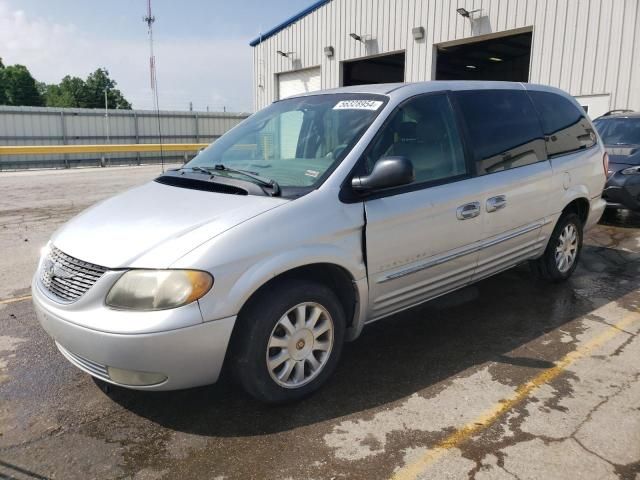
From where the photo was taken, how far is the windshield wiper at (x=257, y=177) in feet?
9.82

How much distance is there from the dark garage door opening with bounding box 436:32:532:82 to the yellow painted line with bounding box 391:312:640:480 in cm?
1580

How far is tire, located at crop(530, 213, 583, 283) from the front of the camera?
484cm

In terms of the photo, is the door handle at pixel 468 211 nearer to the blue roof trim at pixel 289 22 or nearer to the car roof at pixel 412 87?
the car roof at pixel 412 87

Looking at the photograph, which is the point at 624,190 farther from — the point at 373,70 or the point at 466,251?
the point at 373,70

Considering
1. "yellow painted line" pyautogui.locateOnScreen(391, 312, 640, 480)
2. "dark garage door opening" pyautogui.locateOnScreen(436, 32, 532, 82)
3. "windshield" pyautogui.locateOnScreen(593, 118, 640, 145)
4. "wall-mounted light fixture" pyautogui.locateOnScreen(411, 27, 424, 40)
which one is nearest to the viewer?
"yellow painted line" pyautogui.locateOnScreen(391, 312, 640, 480)

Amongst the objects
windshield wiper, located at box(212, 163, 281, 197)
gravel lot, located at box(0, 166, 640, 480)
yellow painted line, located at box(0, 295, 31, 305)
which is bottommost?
gravel lot, located at box(0, 166, 640, 480)

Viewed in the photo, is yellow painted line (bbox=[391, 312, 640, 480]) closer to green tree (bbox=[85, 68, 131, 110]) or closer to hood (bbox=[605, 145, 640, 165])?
hood (bbox=[605, 145, 640, 165])

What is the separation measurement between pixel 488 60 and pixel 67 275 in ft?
81.1

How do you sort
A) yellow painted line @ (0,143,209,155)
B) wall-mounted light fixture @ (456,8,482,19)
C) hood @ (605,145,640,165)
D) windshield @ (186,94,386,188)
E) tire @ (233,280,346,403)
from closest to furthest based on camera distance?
tire @ (233,280,346,403) < windshield @ (186,94,386,188) < hood @ (605,145,640,165) < wall-mounted light fixture @ (456,8,482,19) < yellow painted line @ (0,143,209,155)

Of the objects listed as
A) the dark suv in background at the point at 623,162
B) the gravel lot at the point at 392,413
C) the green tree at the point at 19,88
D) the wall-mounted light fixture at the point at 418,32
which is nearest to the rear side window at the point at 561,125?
the gravel lot at the point at 392,413

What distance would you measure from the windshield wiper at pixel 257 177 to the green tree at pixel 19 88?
2984 inches

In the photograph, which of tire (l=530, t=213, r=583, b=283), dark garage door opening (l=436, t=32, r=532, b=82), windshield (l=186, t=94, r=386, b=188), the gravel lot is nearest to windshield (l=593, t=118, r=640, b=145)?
tire (l=530, t=213, r=583, b=283)

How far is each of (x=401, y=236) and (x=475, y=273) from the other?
0.96 m

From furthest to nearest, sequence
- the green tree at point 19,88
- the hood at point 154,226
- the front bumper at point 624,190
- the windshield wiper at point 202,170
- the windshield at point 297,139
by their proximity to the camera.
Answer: the green tree at point 19,88
the front bumper at point 624,190
the windshield wiper at point 202,170
the windshield at point 297,139
the hood at point 154,226
